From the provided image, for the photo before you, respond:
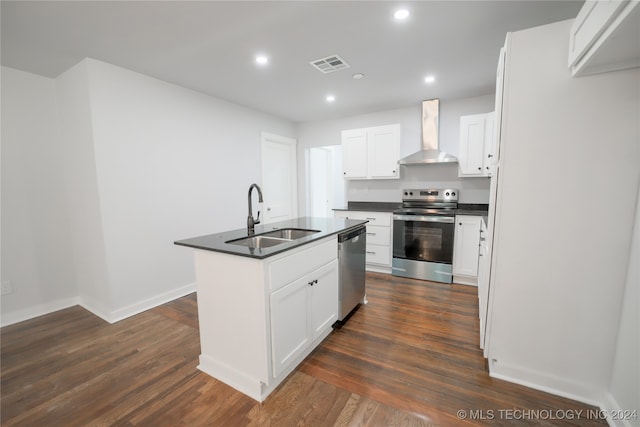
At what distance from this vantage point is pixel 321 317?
2.10 metres

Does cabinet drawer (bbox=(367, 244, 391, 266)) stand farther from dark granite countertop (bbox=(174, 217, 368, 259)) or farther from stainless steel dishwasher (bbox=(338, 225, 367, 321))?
dark granite countertop (bbox=(174, 217, 368, 259))

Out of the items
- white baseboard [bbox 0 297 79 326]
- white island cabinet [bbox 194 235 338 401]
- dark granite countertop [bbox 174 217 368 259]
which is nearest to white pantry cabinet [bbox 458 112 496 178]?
dark granite countertop [bbox 174 217 368 259]

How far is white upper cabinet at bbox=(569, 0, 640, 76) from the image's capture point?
98 centimetres

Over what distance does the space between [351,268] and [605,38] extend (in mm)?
2133

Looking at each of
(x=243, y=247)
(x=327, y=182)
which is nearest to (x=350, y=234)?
(x=243, y=247)

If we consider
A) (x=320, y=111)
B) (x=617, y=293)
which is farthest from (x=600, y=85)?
(x=320, y=111)

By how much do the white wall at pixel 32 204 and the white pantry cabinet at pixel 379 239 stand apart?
363 centimetres

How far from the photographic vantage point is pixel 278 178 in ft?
15.5

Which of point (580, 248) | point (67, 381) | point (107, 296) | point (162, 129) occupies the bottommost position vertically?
point (67, 381)

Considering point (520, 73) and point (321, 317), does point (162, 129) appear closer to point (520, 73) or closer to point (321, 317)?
point (321, 317)

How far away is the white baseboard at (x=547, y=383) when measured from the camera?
1.54 meters

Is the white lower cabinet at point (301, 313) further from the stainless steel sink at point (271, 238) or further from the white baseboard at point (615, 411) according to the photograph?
the white baseboard at point (615, 411)

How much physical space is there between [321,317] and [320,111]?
334 centimetres

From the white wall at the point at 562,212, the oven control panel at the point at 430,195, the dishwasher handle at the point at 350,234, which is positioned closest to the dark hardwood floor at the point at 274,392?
the white wall at the point at 562,212
